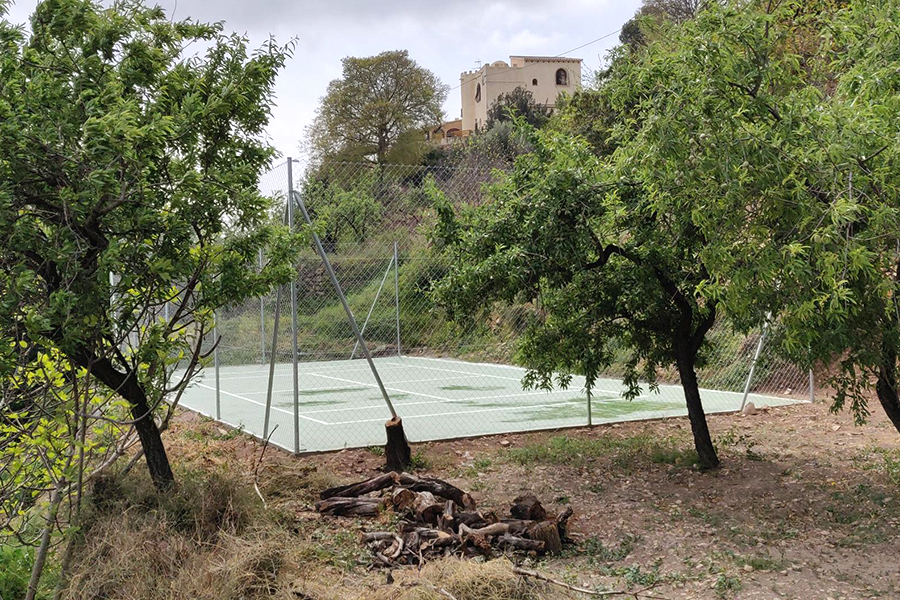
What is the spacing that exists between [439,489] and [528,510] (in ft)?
2.88

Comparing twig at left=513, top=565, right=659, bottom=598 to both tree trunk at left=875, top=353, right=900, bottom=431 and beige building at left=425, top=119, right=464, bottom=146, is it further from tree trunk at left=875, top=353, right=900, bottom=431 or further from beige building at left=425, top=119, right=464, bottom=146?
beige building at left=425, top=119, right=464, bottom=146

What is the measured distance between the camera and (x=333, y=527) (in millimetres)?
6488

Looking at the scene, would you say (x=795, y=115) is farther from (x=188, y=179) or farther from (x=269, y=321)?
(x=269, y=321)

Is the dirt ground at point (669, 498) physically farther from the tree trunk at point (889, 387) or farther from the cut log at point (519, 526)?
the tree trunk at point (889, 387)

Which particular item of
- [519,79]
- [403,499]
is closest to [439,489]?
[403,499]

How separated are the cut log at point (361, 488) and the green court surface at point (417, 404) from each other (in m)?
1.37

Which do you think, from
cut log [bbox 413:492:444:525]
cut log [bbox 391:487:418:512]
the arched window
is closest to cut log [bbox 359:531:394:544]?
cut log [bbox 413:492:444:525]

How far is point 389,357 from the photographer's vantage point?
2081 centimetres

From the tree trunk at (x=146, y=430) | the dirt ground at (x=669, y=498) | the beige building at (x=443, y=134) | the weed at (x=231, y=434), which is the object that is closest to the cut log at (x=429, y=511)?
the dirt ground at (x=669, y=498)

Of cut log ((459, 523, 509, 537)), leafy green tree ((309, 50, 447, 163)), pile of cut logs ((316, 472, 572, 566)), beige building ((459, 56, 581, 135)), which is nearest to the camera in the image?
pile of cut logs ((316, 472, 572, 566))

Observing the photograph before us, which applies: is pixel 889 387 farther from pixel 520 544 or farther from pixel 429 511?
pixel 429 511

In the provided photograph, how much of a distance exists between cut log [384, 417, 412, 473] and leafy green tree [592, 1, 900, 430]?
3.75 m

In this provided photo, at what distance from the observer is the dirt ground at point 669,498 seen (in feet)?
17.4

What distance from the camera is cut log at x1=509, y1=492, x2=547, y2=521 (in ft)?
20.7
